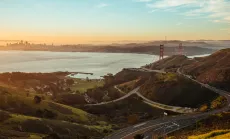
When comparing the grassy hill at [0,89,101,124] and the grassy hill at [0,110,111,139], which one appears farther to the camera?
the grassy hill at [0,89,101,124]

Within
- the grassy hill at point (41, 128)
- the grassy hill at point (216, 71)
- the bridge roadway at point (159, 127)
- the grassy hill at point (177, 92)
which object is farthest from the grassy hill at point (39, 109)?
the grassy hill at point (216, 71)

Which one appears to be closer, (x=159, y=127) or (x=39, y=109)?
(x=159, y=127)

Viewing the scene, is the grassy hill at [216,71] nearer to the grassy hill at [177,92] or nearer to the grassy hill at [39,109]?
the grassy hill at [177,92]

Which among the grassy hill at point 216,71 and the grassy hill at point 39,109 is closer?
the grassy hill at point 39,109

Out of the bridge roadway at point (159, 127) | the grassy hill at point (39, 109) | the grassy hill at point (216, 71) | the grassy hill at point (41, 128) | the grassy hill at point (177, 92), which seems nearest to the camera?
the grassy hill at point (41, 128)

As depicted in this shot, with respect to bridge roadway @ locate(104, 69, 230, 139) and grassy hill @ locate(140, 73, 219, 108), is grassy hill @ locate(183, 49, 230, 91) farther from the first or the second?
bridge roadway @ locate(104, 69, 230, 139)

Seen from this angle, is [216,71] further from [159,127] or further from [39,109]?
[39,109]

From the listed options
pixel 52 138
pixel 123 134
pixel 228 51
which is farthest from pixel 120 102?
pixel 228 51

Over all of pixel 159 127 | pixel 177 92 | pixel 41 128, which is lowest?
pixel 159 127

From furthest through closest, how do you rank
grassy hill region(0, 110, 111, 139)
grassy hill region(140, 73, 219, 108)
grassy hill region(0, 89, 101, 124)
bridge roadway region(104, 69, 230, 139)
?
grassy hill region(140, 73, 219, 108)
grassy hill region(0, 89, 101, 124)
bridge roadway region(104, 69, 230, 139)
grassy hill region(0, 110, 111, 139)

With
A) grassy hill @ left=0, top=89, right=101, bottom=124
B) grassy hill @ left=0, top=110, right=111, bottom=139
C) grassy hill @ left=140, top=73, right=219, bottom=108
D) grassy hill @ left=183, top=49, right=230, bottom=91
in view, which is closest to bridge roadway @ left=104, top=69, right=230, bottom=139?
grassy hill @ left=0, top=110, right=111, bottom=139

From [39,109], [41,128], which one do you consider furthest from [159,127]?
[39,109]

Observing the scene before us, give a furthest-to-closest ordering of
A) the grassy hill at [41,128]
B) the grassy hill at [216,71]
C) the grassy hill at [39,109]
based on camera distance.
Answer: the grassy hill at [216,71] → the grassy hill at [39,109] → the grassy hill at [41,128]
